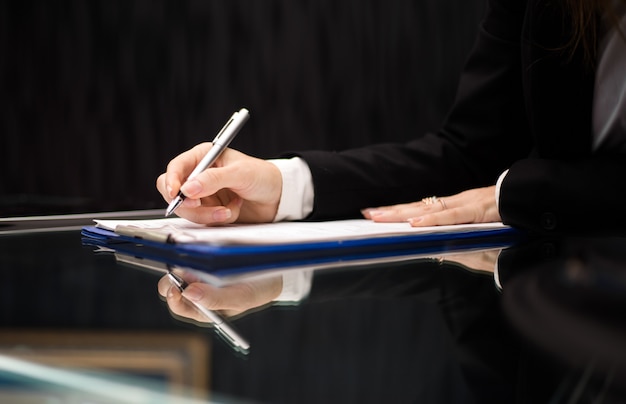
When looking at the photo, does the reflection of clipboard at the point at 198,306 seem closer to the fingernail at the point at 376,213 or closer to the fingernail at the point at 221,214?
the fingernail at the point at 221,214

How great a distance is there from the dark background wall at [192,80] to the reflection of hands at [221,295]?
0.82 meters

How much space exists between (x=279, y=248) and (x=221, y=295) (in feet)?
0.36

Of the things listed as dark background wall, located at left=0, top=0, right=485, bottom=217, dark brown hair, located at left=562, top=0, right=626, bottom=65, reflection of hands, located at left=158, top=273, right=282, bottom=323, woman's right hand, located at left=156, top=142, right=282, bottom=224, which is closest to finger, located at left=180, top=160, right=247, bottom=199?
woman's right hand, located at left=156, top=142, right=282, bottom=224

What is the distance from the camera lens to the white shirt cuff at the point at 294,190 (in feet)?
2.50

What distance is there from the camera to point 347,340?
1.01 ft

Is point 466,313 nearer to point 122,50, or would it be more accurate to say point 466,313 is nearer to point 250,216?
point 250,216

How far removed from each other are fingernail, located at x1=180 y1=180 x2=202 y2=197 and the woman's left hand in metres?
0.22

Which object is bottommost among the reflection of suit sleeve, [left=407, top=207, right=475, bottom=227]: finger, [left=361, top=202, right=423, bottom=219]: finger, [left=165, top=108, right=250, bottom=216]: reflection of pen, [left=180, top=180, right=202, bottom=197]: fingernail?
[left=361, top=202, right=423, bottom=219]: finger

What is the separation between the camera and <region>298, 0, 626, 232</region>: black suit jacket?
0.73 m

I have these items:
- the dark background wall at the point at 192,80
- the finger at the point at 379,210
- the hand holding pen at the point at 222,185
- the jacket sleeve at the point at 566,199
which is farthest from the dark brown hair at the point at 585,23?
the dark background wall at the point at 192,80

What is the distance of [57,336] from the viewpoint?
11.9 inches

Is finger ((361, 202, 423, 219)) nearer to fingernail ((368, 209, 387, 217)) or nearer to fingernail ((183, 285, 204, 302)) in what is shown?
fingernail ((368, 209, 387, 217))

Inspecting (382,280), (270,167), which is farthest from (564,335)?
(270,167)

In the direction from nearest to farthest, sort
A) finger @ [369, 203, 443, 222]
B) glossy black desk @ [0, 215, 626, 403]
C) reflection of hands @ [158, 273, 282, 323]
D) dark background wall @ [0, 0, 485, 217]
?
glossy black desk @ [0, 215, 626, 403] < reflection of hands @ [158, 273, 282, 323] < finger @ [369, 203, 443, 222] < dark background wall @ [0, 0, 485, 217]
